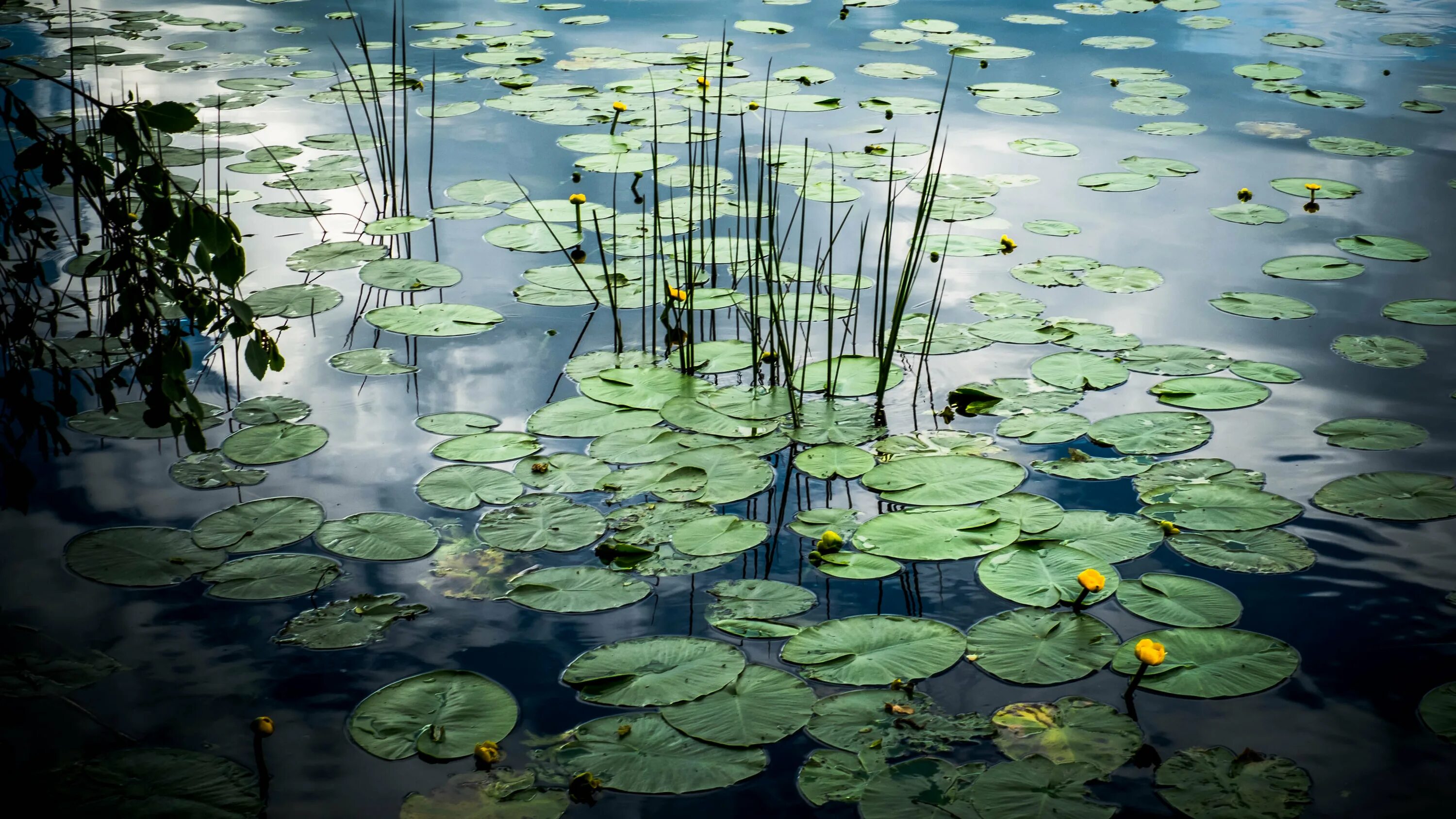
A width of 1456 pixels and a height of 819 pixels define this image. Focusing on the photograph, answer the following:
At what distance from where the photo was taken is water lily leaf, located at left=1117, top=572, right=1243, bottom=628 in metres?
1.86

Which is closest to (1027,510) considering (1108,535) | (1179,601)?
(1108,535)

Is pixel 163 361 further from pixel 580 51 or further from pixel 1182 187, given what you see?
pixel 580 51

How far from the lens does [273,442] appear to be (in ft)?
7.86

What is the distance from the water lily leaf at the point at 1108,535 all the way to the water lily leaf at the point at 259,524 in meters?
1.45

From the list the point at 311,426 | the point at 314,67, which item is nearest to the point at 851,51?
the point at 314,67

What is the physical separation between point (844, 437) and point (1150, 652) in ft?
3.12

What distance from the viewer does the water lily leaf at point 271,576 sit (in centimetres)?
194

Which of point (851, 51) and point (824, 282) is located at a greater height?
point (851, 51)

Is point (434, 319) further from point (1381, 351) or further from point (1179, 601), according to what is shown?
point (1381, 351)

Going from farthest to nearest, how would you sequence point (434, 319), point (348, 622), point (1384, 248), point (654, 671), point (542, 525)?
1. point (1384, 248)
2. point (434, 319)
3. point (542, 525)
4. point (348, 622)
5. point (654, 671)

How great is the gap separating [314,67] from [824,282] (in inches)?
137

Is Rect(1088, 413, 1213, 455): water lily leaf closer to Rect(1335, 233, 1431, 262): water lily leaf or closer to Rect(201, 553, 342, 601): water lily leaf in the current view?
Rect(1335, 233, 1431, 262): water lily leaf

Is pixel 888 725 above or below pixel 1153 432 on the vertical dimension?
below

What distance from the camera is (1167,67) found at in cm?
547
